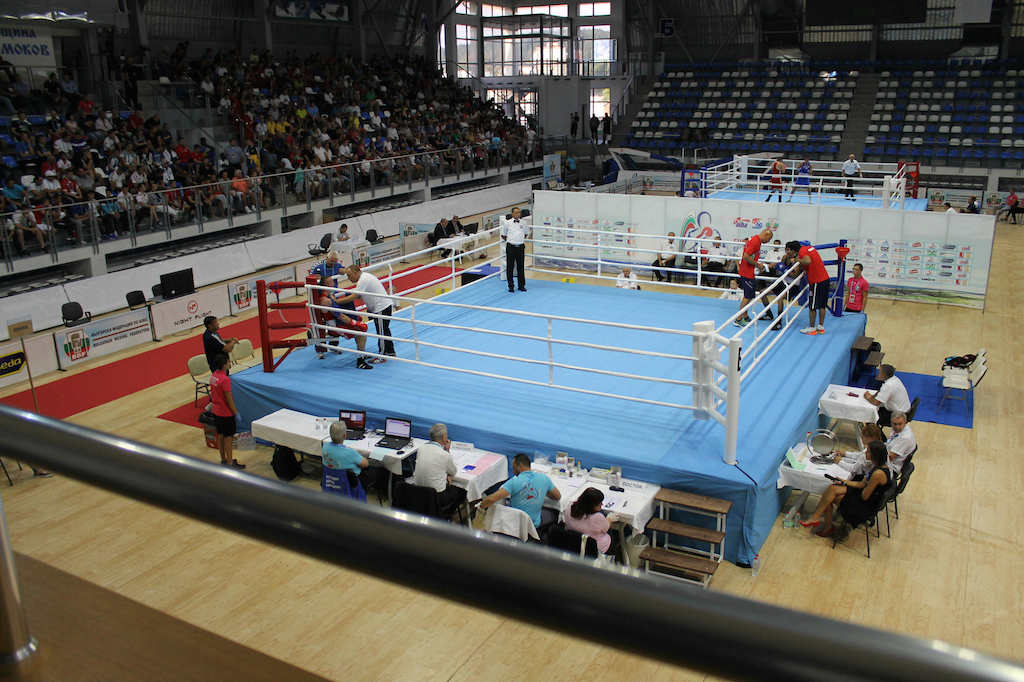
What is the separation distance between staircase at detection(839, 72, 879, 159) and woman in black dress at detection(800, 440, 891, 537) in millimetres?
25538

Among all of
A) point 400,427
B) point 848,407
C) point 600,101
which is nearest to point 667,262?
point 848,407

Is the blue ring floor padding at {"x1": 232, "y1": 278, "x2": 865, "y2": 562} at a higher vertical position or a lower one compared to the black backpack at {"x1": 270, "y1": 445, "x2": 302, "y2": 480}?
higher

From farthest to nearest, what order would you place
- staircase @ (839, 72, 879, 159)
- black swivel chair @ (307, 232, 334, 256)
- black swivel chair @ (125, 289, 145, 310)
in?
staircase @ (839, 72, 879, 159), black swivel chair @ (307, 232, 334, 256), black swivel chair @ (125, 289, 145, 310)

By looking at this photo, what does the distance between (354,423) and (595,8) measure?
3488 cm

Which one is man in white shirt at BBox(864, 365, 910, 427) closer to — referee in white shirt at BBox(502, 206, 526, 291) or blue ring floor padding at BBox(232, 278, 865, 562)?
blue ring floor padding at BBox(232, 278, 865, 562)

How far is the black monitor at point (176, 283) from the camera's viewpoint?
15602mm

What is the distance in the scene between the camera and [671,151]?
3384 cm

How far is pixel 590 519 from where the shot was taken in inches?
289

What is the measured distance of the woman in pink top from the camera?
23.6 ft

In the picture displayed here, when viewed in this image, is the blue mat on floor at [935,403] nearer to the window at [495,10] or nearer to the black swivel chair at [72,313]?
the black swivel chair at [72,313]

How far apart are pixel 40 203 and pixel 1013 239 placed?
24740 mm

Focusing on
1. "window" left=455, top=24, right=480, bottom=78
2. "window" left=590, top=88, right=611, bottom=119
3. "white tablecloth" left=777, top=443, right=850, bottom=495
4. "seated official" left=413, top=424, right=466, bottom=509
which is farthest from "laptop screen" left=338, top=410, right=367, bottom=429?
"window" left=590, top=88, right=611, bottom=119

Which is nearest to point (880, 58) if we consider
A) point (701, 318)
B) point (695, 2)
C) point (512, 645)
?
point (695, 2)

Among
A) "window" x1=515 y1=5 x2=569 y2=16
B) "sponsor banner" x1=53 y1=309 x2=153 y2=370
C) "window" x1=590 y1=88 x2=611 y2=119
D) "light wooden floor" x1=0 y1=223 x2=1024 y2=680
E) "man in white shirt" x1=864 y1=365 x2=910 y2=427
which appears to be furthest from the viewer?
"window" x1=590 y1=88 x2=611 y2=119
